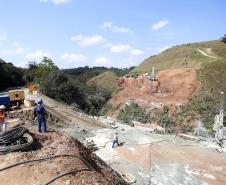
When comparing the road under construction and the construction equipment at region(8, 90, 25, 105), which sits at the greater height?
the construction equipment at region(8, 90, 25, 105)

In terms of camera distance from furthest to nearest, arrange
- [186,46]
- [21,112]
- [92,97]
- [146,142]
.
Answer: [186,46], [92,97], [21,112], [146,142]

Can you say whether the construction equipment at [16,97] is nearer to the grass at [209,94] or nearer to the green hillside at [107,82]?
the grass at [209,94]

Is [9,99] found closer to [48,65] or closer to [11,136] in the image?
[11,136]

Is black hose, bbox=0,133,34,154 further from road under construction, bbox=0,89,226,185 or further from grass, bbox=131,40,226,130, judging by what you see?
grass, bbox=131,40,226,130

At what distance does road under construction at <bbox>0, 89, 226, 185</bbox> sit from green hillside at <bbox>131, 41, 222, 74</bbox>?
99.9 feet

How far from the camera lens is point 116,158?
22.2 m

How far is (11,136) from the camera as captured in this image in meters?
12.4

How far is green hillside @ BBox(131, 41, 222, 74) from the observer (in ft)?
195

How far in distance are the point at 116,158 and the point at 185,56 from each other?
46.3 metres

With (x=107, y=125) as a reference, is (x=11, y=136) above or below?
above

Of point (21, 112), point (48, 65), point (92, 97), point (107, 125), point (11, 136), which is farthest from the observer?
point (48, 65)

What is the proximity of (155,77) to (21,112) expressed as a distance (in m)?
32.1

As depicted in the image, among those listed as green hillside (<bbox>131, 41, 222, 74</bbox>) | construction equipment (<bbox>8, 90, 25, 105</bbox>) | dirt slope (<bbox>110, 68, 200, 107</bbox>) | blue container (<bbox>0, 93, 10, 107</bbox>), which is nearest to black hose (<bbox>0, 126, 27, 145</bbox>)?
blue container (<bbox>0, 93, 10, 107</bbox>)

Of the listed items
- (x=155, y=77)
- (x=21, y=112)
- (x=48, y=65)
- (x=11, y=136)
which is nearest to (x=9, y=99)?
(x=21, y=112)
